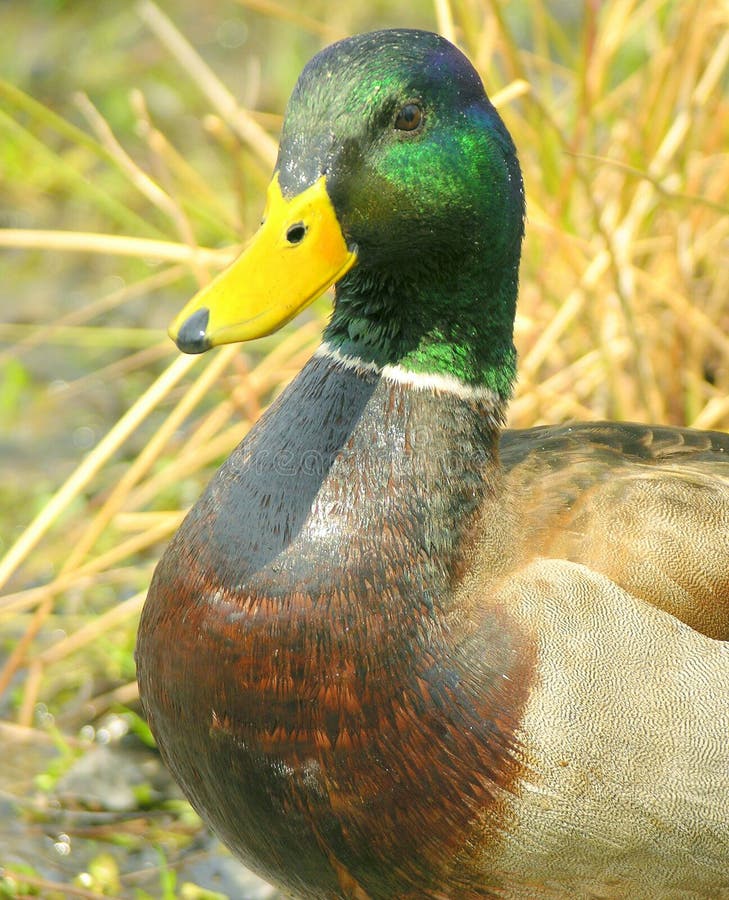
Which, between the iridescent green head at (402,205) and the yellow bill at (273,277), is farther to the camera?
the iridescent green head at (402,205)

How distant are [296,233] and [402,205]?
194 mm

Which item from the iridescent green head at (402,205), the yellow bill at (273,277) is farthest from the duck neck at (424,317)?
the yellow bill at (273,277)

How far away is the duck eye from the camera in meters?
2.31

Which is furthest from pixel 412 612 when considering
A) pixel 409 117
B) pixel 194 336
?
pixel 409 117

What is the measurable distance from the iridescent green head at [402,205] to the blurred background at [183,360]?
75 cm

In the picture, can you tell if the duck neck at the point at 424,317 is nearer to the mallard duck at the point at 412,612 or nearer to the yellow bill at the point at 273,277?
the mallard duck at the point at 412,612

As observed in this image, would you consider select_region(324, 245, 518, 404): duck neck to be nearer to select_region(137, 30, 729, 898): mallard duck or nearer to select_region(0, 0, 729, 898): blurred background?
select_region(137, 30, 729, 898): mallard duck

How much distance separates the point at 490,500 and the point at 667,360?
1673 mm

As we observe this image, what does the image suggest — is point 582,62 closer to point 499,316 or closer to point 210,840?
point 499,316

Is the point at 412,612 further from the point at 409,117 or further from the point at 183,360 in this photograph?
the point at 183,360

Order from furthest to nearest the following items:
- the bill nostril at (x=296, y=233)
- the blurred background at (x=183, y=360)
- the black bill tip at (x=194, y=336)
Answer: the blurred background at (x=183, y=360)
the bill nostril at (x=296, y=233)
the black bill tip at (x=194, y=336)

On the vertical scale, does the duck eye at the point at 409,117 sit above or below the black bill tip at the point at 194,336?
above

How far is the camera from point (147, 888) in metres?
3.10

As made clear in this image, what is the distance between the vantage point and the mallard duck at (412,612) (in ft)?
7.64
